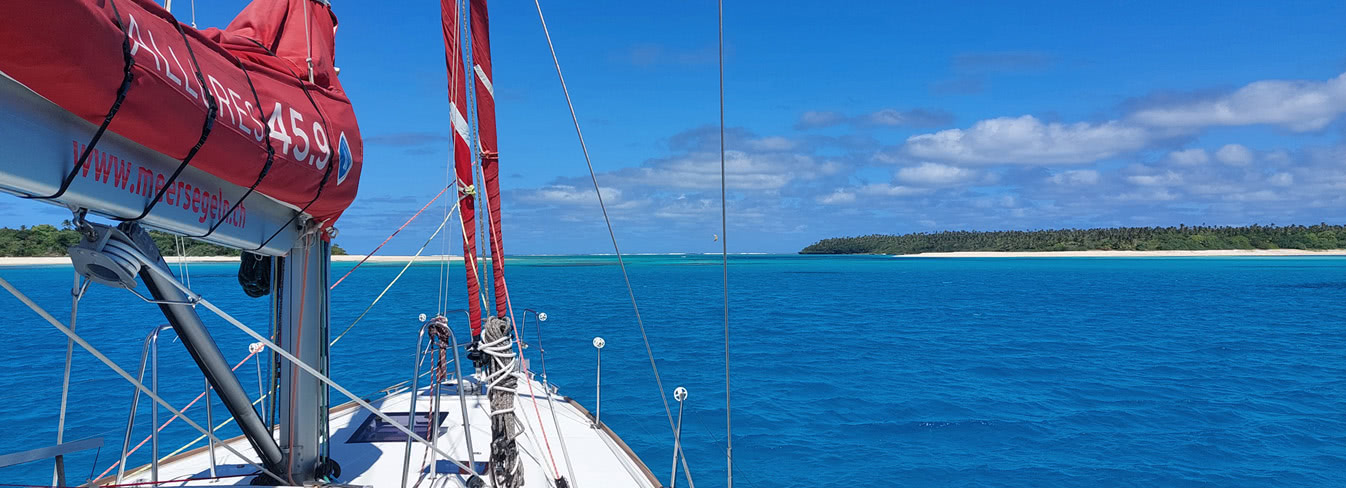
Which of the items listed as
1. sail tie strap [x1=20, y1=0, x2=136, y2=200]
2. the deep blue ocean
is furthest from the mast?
the deep blue ocean

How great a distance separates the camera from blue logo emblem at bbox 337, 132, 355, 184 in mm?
4770

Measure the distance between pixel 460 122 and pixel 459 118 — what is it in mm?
38

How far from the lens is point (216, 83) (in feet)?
11.0

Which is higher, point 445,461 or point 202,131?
point 202,131

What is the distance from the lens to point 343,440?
303 inches

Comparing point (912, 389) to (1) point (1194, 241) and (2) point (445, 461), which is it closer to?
(2) point (445, 461)

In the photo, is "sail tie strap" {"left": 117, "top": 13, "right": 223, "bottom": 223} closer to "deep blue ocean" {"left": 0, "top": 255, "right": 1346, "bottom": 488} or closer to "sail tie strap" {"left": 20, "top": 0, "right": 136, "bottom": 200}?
"sail tie strap" {"left": 20, "top": 0, "right": 136, "bottom": 200}

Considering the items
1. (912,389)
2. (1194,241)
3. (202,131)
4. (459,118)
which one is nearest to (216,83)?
(202,131)

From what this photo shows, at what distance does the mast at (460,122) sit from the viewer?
606 cm

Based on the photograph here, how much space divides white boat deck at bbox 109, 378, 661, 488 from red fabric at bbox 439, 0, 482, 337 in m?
1.63

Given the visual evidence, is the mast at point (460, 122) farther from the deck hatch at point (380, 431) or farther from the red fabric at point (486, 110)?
the deck hatch at point (380, 431)

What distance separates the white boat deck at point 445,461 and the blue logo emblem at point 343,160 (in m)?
2.33

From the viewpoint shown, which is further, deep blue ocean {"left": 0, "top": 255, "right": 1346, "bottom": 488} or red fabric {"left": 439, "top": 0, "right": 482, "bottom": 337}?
deep blue ocean {"left": 0, "top": 255, "right": 1346, "bottom": 488}

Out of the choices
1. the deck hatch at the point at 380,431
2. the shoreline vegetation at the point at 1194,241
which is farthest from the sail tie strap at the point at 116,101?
the shoreline vegetation at the point at 1194,241
